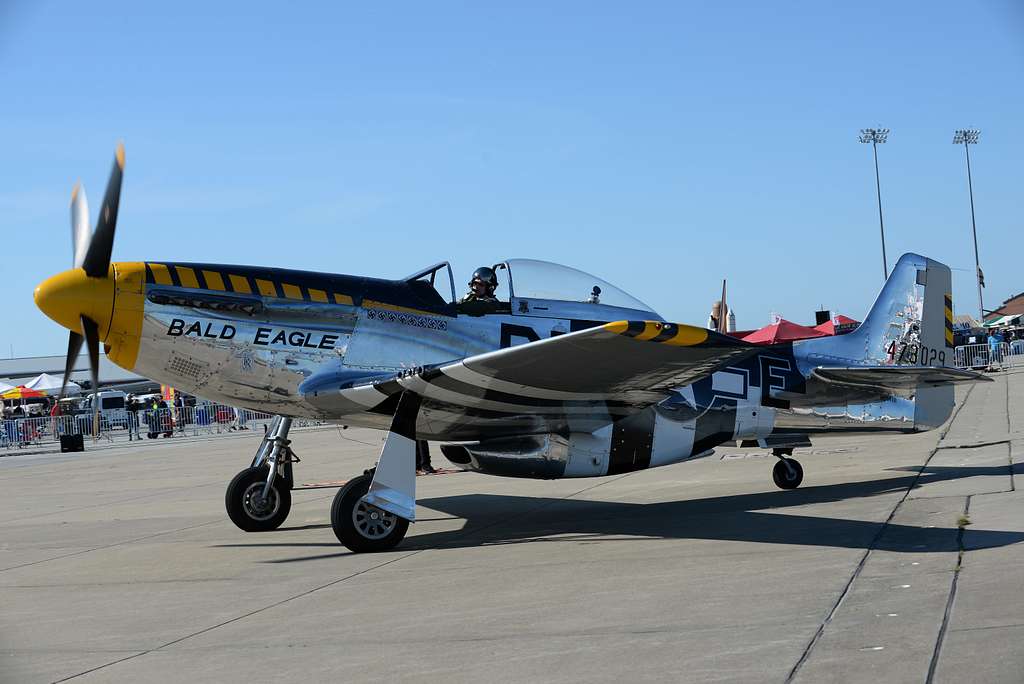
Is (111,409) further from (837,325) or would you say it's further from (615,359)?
(615,359)

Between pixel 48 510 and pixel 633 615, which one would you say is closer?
pixel 633 615

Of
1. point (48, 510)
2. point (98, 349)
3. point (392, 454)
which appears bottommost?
point (48, 510)

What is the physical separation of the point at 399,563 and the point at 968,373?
5675 mm

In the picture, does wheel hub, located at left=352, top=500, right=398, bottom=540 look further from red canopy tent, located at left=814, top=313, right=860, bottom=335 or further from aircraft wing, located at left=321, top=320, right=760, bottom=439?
red canopy tent, located at left=814, top=313, right=860, bottom=335

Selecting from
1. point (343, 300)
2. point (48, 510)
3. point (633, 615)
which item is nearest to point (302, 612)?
point (633, 615)

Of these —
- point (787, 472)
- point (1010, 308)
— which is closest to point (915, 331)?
point (787, 472)

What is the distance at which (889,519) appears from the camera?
724cm

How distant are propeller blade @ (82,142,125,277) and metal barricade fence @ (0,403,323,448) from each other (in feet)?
87.6

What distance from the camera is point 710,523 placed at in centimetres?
792

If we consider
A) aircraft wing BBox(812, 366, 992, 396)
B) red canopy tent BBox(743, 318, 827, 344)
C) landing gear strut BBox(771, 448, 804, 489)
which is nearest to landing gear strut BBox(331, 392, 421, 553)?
landing gear strut BBox(771, 448, 804, 489)

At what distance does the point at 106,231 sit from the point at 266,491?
2901mm

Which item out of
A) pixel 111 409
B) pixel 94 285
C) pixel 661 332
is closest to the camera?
pixel 661 332

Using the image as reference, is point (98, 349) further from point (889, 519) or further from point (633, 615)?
point (889, 519)

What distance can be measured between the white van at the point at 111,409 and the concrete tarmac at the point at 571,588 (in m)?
24.5
